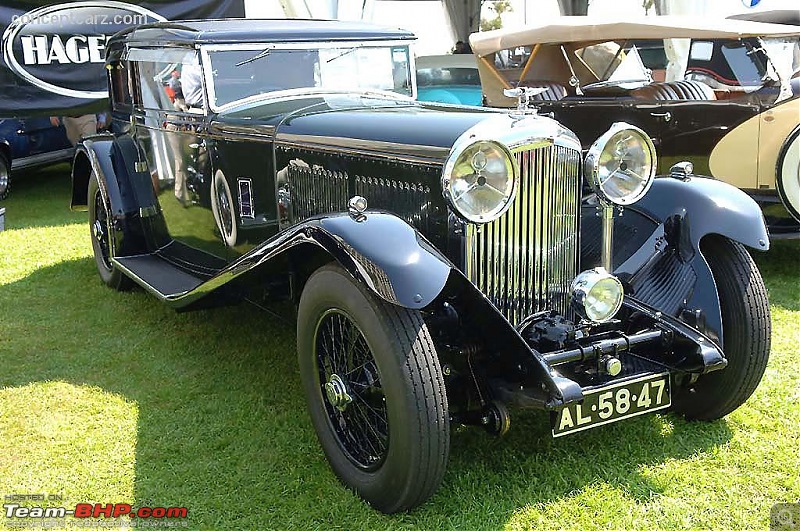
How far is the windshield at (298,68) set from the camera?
13.2ft

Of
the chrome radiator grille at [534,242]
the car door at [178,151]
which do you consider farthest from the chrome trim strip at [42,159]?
the chrome radiator grille at [534,242]

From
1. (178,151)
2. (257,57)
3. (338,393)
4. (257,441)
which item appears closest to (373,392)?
(338,393)

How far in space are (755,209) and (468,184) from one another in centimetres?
140

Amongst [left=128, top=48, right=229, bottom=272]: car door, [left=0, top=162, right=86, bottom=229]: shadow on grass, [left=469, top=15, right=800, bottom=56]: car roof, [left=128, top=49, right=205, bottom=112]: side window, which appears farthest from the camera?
[left=0, top=162, right=86, bottom=229]: shadow on grass

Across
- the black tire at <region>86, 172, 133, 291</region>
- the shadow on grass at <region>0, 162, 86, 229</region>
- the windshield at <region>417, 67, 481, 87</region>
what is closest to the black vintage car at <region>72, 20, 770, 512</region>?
the black tire at <region>86, 172, 133, 291</region>

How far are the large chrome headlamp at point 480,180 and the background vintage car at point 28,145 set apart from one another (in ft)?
26.3

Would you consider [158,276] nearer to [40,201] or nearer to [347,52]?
[347,52]

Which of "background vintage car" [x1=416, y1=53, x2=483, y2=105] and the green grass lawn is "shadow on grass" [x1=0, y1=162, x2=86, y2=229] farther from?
"background vintage car" [x1=416, y1=53, x2=483, y2=105]

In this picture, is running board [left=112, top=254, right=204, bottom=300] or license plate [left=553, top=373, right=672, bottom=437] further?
running board [left=112, top=254, right=204, bottom=300]

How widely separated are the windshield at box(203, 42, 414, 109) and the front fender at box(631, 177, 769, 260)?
1704 mm

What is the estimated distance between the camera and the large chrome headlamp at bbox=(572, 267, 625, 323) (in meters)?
2.87

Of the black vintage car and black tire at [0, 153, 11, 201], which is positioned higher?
the black vintage car

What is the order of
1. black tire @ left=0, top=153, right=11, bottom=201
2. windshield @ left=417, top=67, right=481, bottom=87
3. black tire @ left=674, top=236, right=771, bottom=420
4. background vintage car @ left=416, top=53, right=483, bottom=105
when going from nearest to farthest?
black tire @ left=674, top=236, right=771, bottom=420 → black tire @ left=0, top=153, right=11, bottom=201 → background vintage car @ left=416, top=53, right=483, bottom=105 → windshield @ left=417, top=67, right=481, bottom=87

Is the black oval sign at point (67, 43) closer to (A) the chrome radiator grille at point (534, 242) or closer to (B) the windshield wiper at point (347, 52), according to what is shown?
(B) the windshield wiper at point (347, 52)
